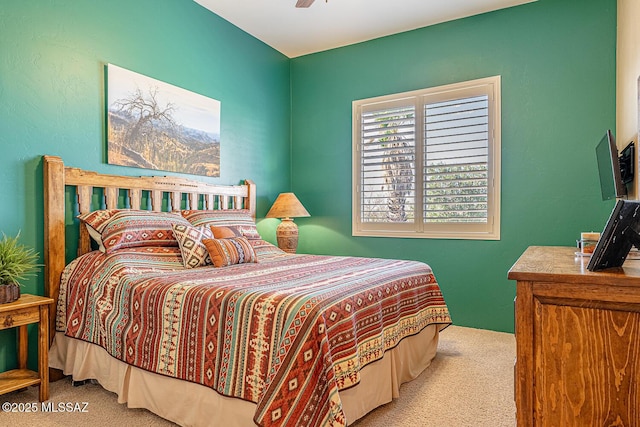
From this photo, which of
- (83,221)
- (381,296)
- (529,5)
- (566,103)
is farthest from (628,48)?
(83,221)

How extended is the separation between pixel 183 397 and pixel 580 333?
1.69 m

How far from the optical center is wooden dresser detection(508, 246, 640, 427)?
1245 millimetres

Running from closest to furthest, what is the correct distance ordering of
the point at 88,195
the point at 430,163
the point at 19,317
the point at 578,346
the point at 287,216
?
the point at 578,346, the point at 19,317, the point at 88,195, the point at 430,163, the point at 287,216

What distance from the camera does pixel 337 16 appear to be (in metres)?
3.85

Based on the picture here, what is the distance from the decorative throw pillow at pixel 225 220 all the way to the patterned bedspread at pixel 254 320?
44cm

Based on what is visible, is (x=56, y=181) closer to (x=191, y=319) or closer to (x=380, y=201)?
(x=191, y=319)

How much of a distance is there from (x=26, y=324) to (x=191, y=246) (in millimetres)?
980

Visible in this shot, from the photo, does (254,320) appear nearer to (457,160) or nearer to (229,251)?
(229,251)

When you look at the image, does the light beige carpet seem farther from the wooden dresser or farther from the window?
the window

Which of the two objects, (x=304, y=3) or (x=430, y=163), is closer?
(x=304, y=3)


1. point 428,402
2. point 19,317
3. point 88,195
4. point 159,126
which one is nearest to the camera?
point 19,317

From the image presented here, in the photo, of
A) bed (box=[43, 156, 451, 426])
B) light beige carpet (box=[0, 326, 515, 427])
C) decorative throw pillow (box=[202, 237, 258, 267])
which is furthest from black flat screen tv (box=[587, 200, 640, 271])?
decorative throw pillow (box=[202, 237, 258, 267])

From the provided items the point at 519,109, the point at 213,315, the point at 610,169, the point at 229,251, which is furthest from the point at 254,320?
the point at 519,109

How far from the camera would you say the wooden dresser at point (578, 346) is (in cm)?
125
